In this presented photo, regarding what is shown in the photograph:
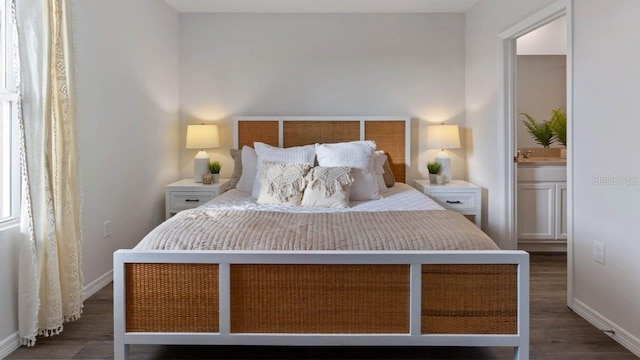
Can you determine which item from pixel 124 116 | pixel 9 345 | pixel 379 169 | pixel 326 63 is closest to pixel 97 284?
pixel 9 345

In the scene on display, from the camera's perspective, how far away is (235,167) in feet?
15.4

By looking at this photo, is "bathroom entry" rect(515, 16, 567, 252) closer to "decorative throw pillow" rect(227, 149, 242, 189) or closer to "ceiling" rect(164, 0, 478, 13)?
"ceiling" rect(164, 0, 478, 13)

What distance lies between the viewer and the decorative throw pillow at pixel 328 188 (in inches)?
139

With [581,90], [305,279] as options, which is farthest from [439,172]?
[305,279]

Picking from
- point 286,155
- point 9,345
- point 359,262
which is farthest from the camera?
point 286,155

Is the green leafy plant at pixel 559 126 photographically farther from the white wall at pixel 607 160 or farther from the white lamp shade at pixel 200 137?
the white lamp shade at pixel 200 137

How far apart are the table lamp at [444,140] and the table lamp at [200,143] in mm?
2083

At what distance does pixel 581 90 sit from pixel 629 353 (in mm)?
1489

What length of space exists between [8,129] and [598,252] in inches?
131

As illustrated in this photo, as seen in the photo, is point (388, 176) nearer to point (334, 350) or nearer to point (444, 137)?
point (444, 137)

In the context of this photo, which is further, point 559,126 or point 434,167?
point 559,126

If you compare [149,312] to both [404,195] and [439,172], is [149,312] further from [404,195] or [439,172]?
[439,172]

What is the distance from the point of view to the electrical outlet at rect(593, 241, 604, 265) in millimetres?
2832

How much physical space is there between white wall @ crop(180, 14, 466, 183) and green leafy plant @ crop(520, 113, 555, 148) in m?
0.93
